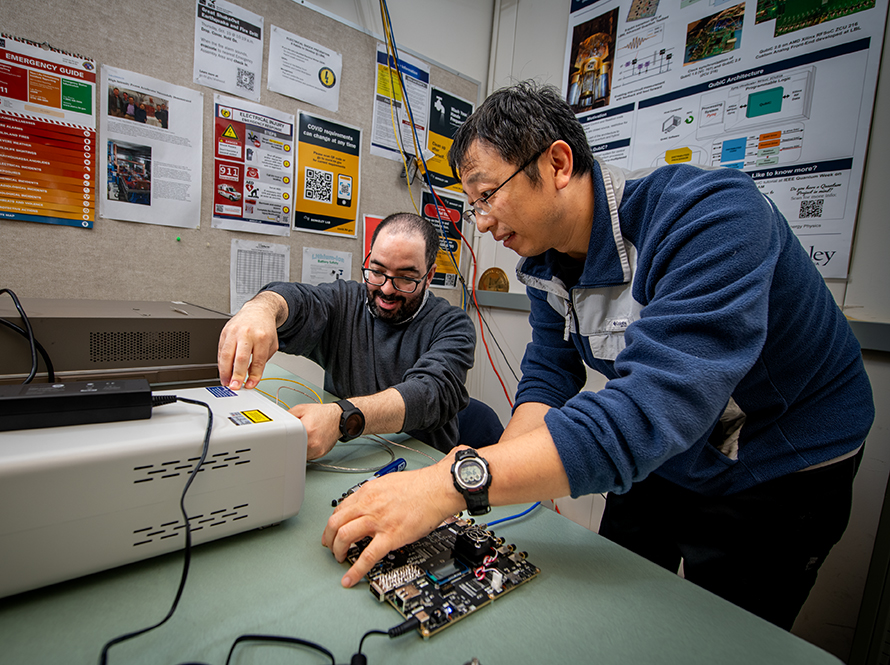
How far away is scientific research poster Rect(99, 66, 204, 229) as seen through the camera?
4.37 ft

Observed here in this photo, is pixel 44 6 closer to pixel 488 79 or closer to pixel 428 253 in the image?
pixel 428 253

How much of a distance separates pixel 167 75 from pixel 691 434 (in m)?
1.77

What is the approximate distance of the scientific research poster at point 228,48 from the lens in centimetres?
145

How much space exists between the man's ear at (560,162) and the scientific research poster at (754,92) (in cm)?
102

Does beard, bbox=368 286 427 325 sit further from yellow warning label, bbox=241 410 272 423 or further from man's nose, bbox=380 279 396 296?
yellow warning label, bbox=241 410 272 423

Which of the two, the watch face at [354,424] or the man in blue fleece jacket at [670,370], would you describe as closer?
the man in blue fleece jacket at [670,370]

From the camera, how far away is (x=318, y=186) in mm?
1782

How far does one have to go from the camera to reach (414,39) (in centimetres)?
198

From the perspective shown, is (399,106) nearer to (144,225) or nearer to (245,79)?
(245,79)

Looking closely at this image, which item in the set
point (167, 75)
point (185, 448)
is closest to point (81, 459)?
point (185, 448)

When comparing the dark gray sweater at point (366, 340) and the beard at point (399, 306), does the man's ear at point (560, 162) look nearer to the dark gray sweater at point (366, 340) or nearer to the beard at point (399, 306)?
the dark gray sweater at point (366, 340)

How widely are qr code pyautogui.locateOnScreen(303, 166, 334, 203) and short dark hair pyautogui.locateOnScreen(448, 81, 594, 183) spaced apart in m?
1.12

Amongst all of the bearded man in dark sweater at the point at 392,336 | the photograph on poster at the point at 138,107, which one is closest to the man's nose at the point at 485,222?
the bearded man in dark sweater at the point at 392,336

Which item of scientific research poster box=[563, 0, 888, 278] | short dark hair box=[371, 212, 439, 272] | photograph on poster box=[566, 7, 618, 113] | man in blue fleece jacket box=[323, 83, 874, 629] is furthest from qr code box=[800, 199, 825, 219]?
short dark hair box=[371, 212, 439, 272]
